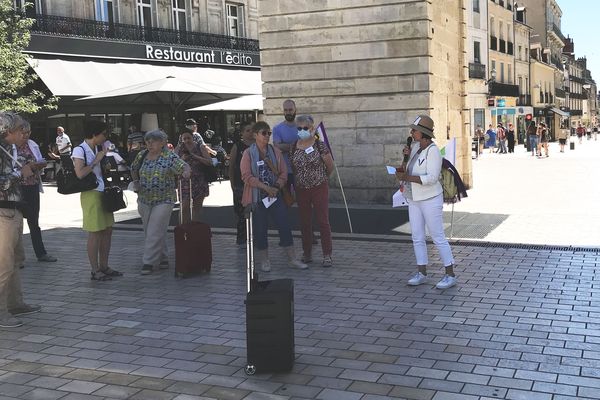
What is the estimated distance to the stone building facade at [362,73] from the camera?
13.0 metres

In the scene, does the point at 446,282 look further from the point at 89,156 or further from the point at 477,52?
the point at 477,52

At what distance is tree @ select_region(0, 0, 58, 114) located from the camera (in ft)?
65.8

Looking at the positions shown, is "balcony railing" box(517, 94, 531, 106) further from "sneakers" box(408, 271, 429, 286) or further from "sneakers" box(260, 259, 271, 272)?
"sneakers" box(408, 271, 429, 286)

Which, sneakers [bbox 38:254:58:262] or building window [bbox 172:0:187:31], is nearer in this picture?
sneakers [bbox 38:254:58:262]

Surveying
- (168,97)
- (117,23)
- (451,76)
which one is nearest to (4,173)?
(451,76)

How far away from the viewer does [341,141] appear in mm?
13742

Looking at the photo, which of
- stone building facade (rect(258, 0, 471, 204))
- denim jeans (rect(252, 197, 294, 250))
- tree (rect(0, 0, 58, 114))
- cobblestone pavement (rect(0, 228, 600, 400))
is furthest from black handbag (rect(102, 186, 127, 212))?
tree (rect(0, 0, 58, 114))

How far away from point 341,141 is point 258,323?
30.5 ft

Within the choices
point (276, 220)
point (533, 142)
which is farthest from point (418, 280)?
point (533, 142)

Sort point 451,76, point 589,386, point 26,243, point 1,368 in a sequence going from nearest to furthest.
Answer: point 589,386 < point 1,368 < point 26,243 < point 451,76

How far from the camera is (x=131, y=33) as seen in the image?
90.4ft

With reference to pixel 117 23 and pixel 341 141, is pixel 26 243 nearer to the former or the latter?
pixel 341 141

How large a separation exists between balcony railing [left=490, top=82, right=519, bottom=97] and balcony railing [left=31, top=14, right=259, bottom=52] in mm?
27713

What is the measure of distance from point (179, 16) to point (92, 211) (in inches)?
955
